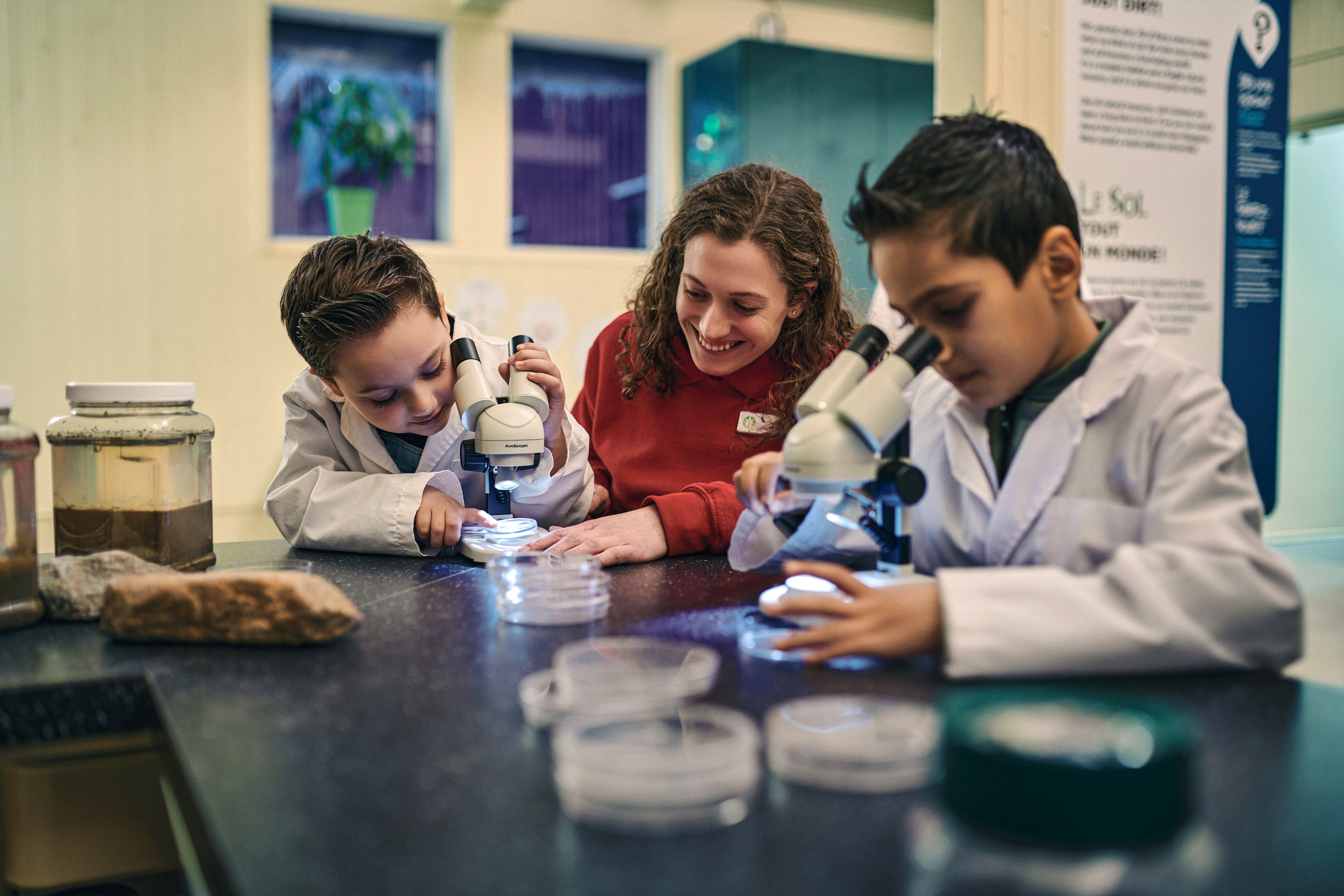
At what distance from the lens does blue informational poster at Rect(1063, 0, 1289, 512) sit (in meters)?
2.36

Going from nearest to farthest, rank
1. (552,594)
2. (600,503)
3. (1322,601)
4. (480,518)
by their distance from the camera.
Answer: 1. (552,594)
2. (480,518)
3. (600,503)
4. (1322,601)

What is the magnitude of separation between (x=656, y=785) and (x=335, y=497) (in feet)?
3.82

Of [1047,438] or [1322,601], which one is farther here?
[1322,601]

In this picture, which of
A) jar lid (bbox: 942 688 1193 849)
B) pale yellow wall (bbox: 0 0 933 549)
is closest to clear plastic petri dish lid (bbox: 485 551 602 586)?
jar lid (bbox: 942 688 1193 849)

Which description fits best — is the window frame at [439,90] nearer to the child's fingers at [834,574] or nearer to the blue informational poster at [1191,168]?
the blue informational poster at [1191,168]

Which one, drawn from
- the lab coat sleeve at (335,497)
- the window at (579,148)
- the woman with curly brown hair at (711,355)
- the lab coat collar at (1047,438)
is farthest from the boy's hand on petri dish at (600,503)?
the window at (579,148)

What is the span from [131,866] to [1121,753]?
1.00m

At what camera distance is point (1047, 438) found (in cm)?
114

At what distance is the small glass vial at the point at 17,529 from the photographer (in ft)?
3.51

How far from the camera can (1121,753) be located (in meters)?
0.60

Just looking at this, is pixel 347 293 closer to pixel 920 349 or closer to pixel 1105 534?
pixel 920 349

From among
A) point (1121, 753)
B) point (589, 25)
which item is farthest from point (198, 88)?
point (1121, 753)

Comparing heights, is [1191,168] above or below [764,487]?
above

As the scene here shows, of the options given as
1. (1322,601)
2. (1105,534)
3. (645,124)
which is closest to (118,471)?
(1105,534)
